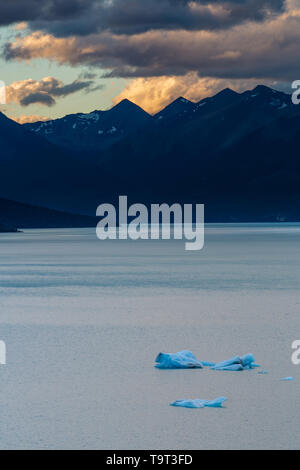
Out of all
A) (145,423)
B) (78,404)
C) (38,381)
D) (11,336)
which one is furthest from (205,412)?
(11,336)

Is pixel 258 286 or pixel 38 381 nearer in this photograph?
pixel 38 381

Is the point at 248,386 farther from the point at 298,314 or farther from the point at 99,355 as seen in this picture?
the point at 298,314

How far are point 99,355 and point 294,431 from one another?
10.1 m

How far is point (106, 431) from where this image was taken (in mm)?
18531

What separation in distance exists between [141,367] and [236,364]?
9.47 ft

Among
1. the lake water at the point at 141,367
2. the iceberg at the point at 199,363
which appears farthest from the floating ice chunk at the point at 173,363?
the lake water at the point at 141,367

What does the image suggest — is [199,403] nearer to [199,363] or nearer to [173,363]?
[173,363]

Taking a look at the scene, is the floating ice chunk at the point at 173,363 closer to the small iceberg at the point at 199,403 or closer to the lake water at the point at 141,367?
the lake water at the point at 141,367

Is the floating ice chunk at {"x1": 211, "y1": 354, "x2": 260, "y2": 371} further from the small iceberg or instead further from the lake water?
the small iceberg

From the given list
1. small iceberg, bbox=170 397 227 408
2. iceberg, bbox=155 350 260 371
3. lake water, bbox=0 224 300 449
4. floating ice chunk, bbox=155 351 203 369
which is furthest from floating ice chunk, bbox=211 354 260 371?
small iceberg, bbox=170 397 227 408

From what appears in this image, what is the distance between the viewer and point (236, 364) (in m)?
24.9

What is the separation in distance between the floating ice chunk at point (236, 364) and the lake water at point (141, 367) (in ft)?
1.42

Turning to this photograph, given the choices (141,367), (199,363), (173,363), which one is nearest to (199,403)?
(173,363)

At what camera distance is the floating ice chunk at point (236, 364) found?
81.5 ft
